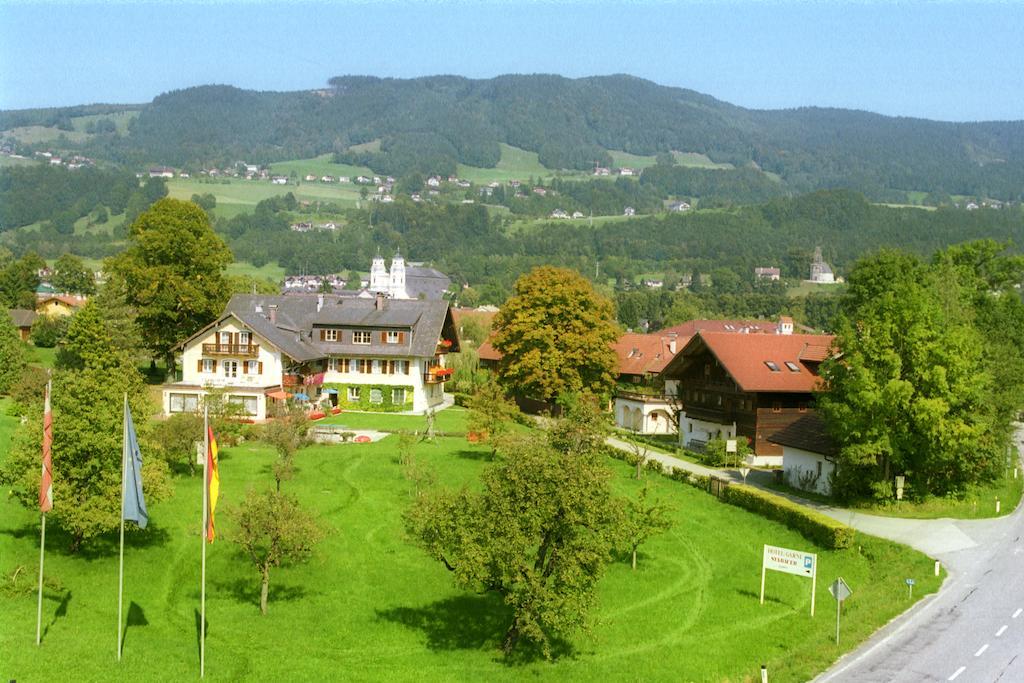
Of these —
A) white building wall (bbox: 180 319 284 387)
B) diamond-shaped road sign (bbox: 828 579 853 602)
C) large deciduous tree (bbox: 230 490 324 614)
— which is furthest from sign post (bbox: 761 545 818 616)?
white building wall (bbox: 180 319 284 387)

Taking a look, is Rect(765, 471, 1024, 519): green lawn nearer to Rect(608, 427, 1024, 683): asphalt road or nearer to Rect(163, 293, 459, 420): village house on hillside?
Rect(608, 427, 1024, 683): asphalt road

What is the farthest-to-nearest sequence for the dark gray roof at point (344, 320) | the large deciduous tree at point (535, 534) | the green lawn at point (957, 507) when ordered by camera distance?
the dark gray roof at point (344, 320) → the green lawn at point (957, 507) → the large deciduous tree at point (535, 534)

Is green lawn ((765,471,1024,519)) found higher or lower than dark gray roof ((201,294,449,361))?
lower

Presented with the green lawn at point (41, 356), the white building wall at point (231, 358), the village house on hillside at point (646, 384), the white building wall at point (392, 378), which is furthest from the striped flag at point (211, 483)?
the green lawn at point (41, 356)

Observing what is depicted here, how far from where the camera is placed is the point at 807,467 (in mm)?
47719

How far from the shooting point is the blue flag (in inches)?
963

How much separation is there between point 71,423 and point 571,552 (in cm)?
1589

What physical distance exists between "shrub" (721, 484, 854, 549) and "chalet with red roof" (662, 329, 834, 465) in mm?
9790

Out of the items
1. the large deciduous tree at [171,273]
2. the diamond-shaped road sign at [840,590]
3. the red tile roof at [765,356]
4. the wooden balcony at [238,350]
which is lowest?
the diamond-shaped road sign at [840,590]

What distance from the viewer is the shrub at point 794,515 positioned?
36.8 metres

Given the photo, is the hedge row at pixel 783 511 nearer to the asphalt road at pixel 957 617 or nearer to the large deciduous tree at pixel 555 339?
the asphalt road at pixel 957 617

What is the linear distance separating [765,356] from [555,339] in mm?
15741

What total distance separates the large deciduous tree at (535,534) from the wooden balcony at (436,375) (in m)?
45.9

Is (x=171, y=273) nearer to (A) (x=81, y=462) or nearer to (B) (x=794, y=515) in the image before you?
(A) (x=81, y=462)
